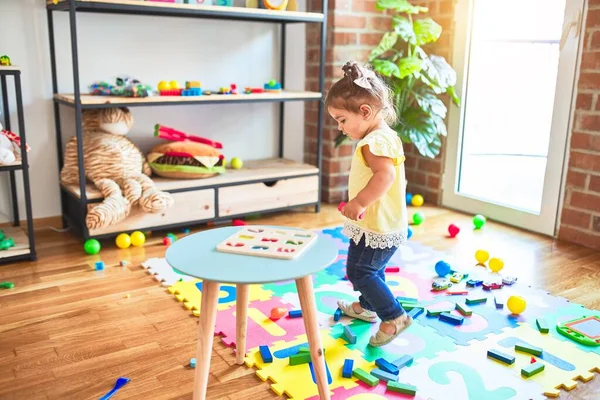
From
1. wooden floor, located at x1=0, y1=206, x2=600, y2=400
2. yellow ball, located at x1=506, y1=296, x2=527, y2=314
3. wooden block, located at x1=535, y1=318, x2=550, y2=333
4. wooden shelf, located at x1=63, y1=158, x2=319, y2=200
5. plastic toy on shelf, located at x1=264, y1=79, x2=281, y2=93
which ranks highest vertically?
plastic toy on shelf, located at x1=264, y1=79, x2=281, y2=93

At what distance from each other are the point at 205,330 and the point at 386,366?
559 mm

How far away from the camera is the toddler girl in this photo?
5.12 feet

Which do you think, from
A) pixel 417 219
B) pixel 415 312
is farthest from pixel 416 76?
pixel 415 312

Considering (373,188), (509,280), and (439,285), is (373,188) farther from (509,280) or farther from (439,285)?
(509,280)

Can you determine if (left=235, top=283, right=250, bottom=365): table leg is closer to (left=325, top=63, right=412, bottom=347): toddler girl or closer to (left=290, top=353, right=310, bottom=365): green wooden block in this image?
(left=290, top=353, right=310, bottom=365): green wooden block

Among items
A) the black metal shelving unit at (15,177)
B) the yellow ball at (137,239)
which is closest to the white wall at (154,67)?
the black metal shelving unit at (15,177)

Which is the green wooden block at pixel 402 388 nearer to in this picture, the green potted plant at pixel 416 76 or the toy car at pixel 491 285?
the toy car at pixel 491 285

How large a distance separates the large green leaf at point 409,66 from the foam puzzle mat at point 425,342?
1086 mm

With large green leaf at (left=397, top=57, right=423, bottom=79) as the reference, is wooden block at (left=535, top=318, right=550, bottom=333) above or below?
below

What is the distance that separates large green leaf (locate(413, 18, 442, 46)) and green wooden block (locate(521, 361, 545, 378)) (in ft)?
6.28

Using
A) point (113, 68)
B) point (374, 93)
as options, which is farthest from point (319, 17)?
point (374, 93)

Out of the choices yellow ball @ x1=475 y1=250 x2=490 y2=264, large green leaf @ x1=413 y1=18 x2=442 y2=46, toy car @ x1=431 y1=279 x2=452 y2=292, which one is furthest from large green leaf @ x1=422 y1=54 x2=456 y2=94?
toy car @ x1=431 y1=279 x2=452 y2=292

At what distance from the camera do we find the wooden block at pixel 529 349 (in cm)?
168

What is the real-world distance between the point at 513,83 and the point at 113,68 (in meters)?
2.01
